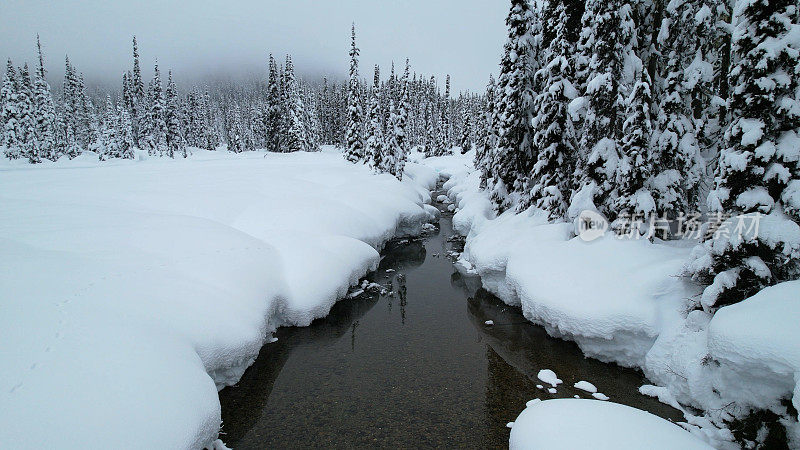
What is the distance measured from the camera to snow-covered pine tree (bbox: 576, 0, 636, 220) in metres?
13.3

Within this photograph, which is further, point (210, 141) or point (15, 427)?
point (210, 141)

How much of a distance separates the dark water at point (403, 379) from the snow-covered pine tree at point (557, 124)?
18.3 feet

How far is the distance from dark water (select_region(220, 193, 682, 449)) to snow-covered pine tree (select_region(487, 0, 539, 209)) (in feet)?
31.7

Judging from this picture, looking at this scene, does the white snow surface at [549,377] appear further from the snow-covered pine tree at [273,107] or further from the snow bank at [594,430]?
the snow-covered pine tree at [273,107]

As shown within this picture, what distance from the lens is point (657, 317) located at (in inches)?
412

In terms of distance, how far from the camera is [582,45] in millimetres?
15062

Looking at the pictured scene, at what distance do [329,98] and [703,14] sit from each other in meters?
98.5

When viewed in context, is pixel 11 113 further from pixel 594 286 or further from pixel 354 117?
pixel 594 286

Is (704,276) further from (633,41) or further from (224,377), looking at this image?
(224,377)

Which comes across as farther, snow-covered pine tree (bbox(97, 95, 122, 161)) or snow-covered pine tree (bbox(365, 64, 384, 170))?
snow-covered pine tree (bbox(97, 95, 122, 161))

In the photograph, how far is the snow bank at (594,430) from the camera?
239 inches

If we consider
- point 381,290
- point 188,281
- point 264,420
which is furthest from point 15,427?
point 381,290

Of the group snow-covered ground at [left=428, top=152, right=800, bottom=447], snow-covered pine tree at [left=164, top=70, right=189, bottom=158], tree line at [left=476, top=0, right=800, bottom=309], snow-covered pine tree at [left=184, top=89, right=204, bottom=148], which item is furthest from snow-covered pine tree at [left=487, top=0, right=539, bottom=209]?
snow-covered pine tree at [left=184, top=89, right=204, bottom=148]

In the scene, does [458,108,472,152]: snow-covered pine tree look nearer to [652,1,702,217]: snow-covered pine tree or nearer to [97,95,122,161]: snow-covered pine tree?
[97,95,122,161]: snow-covered pine tree
